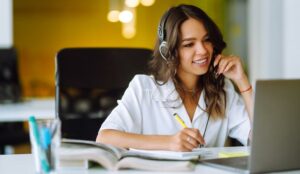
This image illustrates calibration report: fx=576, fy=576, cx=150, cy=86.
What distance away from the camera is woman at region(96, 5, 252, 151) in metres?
1.98

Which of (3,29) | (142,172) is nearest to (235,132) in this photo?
(142,172)

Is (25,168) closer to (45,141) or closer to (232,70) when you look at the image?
(45,141)

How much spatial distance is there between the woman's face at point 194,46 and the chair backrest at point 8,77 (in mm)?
1782

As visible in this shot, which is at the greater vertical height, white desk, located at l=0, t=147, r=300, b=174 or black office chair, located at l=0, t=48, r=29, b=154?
white desk, located at l=0, t=147, r=300, b=174

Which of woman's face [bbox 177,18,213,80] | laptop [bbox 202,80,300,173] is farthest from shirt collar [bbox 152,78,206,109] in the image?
laptop [bbox 202,80,300,173]

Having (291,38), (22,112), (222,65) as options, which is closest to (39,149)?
(222,65)

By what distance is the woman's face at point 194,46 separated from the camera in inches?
77.5

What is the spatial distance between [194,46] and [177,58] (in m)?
0.07

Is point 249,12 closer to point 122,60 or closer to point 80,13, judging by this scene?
point 80,13

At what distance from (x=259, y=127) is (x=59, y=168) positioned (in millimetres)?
481

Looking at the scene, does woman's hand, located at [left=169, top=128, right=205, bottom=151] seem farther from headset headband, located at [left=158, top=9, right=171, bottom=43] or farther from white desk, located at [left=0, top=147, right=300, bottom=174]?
headset headband, located at [left=158, top=9, right=171, bottom=43]

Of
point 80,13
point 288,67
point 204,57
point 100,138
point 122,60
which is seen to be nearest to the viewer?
point 100,138

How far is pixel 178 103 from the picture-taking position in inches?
79.6

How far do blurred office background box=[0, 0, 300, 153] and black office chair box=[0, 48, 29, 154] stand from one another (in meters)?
0.96
